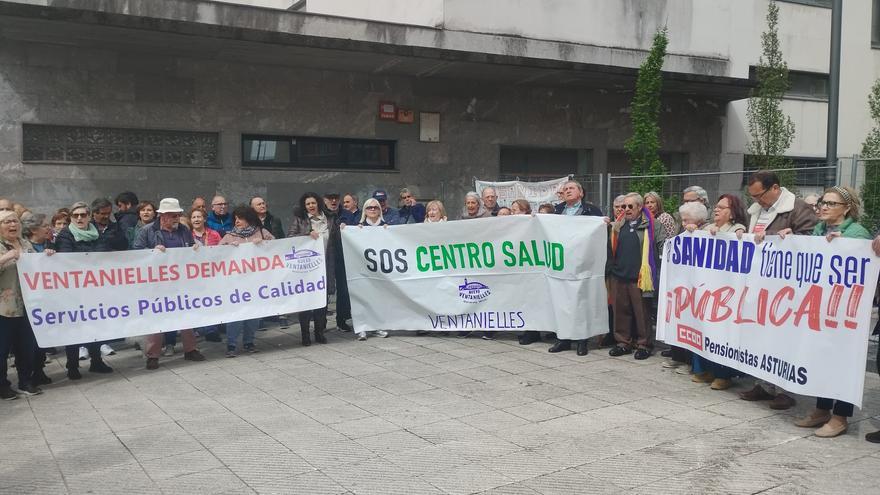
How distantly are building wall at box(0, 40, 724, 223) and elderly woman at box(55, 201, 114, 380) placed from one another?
13.8 feet

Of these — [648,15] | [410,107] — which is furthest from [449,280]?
[648,15]

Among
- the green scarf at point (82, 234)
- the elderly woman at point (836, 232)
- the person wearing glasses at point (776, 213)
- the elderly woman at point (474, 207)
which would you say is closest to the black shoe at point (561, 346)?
the elderly woman at point (474, 207)

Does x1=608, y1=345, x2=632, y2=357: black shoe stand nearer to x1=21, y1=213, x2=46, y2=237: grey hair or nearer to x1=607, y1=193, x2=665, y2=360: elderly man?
x1=607, y1=193, x2=665, y2=360: elderly man

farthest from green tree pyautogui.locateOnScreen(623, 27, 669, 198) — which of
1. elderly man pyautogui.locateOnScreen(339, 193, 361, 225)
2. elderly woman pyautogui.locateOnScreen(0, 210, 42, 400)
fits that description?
elderly woman pyautogui.locateOnScreen(0, 210, 42, 400)

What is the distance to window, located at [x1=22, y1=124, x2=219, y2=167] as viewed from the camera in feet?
40.1

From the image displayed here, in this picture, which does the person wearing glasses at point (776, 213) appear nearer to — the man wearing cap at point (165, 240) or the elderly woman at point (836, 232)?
the elderly woman at point (836, 232)

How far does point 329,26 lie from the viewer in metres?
12.9

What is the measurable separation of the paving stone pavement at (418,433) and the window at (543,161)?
808 cm

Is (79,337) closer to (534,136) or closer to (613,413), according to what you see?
(613,413)

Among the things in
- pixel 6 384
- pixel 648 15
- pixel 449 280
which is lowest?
pixel 6 384

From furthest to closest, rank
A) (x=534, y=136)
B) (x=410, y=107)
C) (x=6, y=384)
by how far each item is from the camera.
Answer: (x=534, y=136) < (x=410, y=107) < (x=6, y=384)

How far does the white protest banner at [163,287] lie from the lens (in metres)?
7.90

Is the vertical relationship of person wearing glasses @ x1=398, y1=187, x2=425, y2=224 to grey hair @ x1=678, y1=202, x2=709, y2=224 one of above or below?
below

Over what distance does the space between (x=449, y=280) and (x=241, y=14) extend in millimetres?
5537
